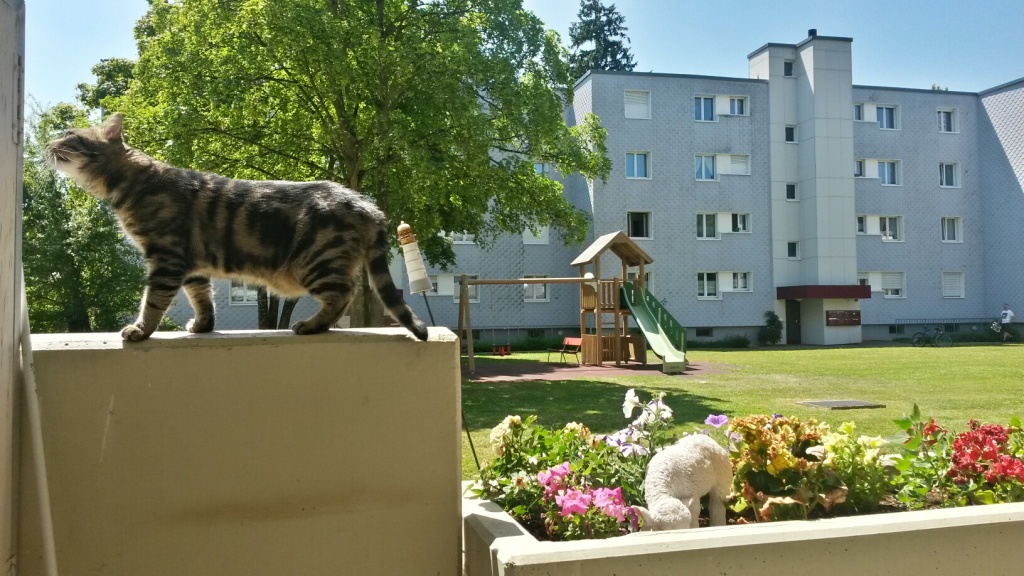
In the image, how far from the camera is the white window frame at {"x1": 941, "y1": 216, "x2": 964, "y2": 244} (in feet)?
121

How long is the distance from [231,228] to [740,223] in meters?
33.2

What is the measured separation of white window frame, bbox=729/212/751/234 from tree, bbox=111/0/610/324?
743 inches

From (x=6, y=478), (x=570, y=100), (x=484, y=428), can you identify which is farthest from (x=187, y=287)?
(x=570, y=100)

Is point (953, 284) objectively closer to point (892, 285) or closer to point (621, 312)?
point (892, 285)

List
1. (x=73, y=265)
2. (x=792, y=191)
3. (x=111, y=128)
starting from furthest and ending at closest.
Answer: (x=792, y=191) → (x=73, y=265) → (x=111, y=128)

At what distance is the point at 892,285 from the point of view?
1438 inches

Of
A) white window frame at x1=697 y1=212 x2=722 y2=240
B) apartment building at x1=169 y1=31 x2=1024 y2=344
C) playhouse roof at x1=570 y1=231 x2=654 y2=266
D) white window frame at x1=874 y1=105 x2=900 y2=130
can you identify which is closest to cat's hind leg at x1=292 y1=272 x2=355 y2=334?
playhouse roof at x1=570 y1=231 x2=654 y2=266

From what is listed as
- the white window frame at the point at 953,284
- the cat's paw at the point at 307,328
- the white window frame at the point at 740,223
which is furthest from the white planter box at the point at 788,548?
the white window frame at the point at 953,284

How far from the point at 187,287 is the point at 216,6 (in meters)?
13.5

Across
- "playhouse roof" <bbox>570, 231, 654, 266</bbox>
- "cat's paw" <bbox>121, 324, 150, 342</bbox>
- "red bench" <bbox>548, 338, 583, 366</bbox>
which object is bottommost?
"red bench" <bbox>548, 338, 583, 366</bbox>

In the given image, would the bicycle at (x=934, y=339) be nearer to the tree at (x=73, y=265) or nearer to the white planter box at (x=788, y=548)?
the tree at (x=73, y=265)

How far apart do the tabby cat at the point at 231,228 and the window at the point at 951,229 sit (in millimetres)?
40281

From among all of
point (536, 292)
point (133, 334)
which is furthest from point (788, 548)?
point (536, 292)

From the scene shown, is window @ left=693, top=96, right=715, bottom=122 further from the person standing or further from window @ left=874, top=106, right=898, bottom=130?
the person standing
